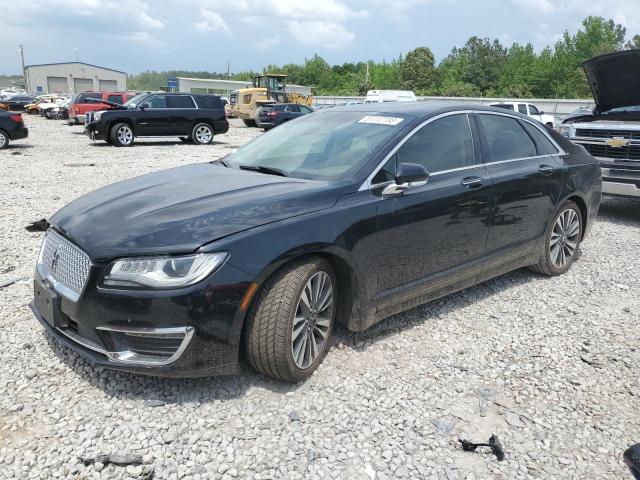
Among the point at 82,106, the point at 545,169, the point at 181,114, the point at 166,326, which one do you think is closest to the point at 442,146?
the point at 545,169

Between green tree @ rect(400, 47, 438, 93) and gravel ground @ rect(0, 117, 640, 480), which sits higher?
green tree @ rect(400, 47, 438, 93)

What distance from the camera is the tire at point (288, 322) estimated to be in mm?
3020

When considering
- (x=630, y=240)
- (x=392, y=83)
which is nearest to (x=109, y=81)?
(x=392, y=83)

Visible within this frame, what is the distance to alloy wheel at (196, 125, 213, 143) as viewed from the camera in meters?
19.0

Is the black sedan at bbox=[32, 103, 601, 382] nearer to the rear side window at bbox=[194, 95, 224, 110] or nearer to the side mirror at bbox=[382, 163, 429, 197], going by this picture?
the side mirror at bbox=[382, 163, 429, 197]

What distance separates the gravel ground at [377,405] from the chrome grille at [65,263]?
1.99 feet

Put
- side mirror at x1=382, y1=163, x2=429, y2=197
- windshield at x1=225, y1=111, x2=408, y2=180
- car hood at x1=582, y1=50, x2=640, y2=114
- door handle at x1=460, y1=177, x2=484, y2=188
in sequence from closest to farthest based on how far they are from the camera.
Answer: side mirror at x1=382, y1=163, x2=429, y2=197, windshield at x1=225, y1=111, x2=408, y2=180, door handle at x1=460, y1=177, x2=484, y2=188, car hood at x1=582, y1=50, x2=640, y2=114

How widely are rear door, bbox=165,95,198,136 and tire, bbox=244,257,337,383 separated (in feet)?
53.7

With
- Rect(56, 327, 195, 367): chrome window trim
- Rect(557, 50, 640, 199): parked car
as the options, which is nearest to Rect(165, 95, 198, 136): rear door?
Rect(557, 50, 640, 199): parked car

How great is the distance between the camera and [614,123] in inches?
313

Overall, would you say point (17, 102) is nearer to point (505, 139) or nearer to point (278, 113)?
point (278, 113)

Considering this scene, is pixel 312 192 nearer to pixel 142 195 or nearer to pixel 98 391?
pixel 142 195

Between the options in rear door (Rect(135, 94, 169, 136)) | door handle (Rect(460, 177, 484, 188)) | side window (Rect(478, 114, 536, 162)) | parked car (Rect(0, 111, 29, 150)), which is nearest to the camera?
door handle (Rect(460, 177, 484, 188))

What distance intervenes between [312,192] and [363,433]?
1433 millimetres
